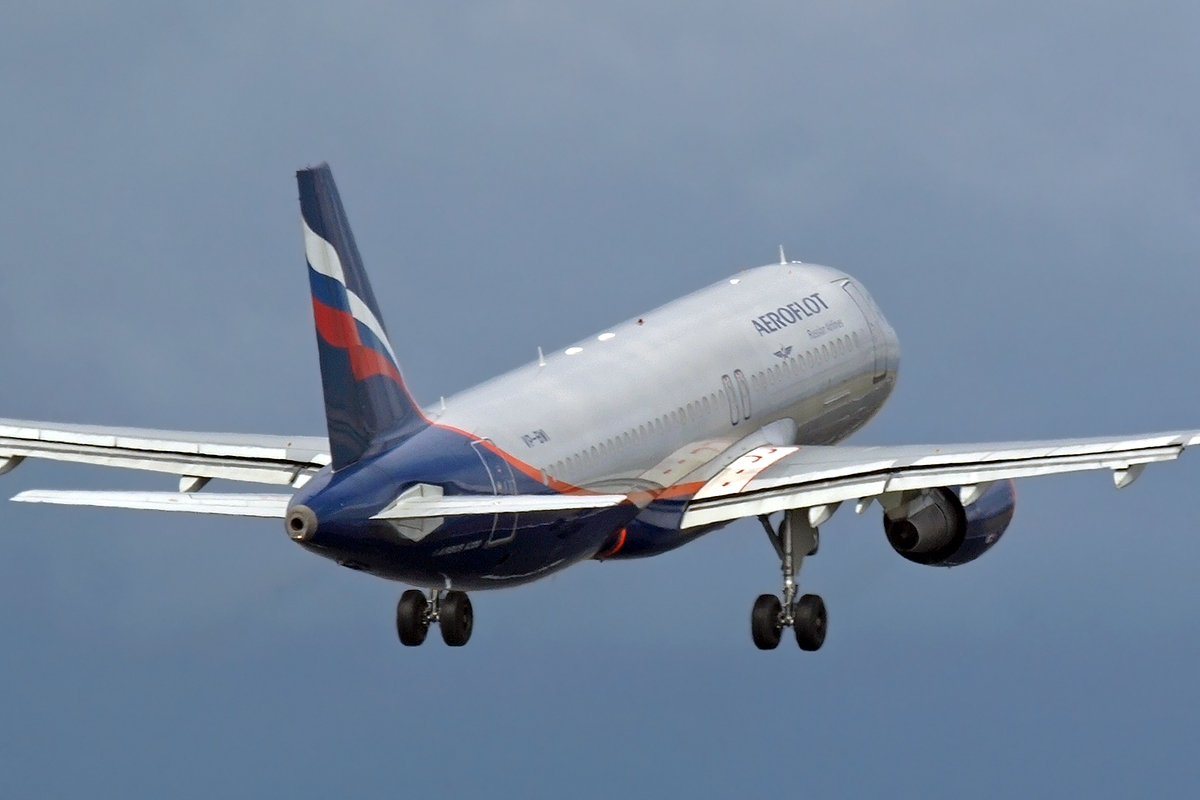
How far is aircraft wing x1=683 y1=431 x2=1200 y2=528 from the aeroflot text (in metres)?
3.89

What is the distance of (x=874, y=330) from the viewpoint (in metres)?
70.3

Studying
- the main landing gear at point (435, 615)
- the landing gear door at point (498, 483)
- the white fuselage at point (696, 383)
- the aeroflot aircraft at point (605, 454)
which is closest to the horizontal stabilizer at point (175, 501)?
the aeroflot aircraft at point (605, 454)

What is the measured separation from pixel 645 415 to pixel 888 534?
18.1 feet

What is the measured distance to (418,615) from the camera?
6238 centimetres

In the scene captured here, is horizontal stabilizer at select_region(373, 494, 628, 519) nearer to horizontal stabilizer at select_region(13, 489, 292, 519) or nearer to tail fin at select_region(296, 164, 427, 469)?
tail fin at select_region(296, 164, 427, 469)

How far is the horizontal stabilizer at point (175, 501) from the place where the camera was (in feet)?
170

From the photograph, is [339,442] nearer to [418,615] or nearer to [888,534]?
[418,615]

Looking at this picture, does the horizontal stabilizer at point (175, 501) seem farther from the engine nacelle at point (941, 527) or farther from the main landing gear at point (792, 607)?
the engine nacelle at point (941, 527)

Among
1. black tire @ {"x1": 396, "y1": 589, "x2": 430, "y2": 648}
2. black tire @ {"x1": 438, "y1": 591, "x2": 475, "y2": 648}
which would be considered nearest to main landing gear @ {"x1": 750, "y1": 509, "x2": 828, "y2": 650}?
black tire @ {"x1": 438, "y1": 591, "x2": 475, "y2": 648}

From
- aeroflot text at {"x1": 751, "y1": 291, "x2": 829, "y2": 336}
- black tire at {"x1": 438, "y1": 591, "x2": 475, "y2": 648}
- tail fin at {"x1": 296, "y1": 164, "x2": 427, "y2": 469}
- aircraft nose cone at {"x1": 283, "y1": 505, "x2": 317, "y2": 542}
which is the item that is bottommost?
black tire at {"x1": 438, "y1": 591, "x2": 475, "y2": 648}

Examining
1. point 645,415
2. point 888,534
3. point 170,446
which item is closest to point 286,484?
point 170,446

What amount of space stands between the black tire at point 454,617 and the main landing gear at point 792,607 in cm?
532

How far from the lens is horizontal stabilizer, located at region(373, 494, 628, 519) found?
51812 mm

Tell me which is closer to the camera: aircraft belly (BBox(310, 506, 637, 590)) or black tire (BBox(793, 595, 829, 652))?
aircraft belly (BBox(310, 506, 637, 590))
